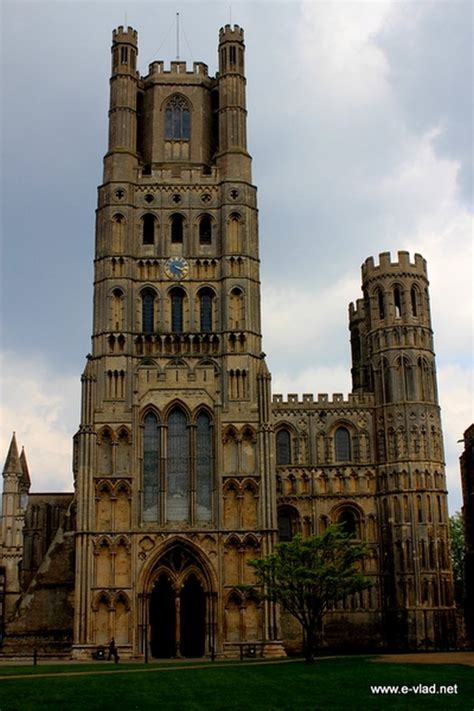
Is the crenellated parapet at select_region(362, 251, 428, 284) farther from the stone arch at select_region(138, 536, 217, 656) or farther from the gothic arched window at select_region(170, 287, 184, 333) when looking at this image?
the stone arch at select_region(138, 536, 217, 656)

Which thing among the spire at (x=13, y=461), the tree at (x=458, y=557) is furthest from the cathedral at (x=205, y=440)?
the spire at (x=13, y=461)

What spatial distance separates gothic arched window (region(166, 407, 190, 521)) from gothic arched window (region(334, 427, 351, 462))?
47.4 feet

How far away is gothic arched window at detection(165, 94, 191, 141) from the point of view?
68375 mm

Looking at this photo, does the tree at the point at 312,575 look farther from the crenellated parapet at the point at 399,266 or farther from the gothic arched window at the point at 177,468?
the crenellated parapet at the point at 399,266

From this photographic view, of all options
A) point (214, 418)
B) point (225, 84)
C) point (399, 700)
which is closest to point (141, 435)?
Result: point (214, 418)

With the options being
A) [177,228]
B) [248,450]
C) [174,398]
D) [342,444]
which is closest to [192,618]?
[248,450]

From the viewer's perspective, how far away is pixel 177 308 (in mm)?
62406

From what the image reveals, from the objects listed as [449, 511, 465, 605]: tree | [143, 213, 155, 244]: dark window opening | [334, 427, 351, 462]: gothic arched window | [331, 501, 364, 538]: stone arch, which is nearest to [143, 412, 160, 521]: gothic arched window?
[143, 213, 155, 244]: dark window opening

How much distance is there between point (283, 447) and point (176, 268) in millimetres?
15831

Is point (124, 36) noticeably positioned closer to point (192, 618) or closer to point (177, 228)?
point (177, 228)

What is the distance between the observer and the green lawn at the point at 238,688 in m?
25.8

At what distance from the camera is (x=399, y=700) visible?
86.1ft

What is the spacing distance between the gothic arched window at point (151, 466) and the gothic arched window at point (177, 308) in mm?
6425

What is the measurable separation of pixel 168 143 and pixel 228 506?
27.0 m
